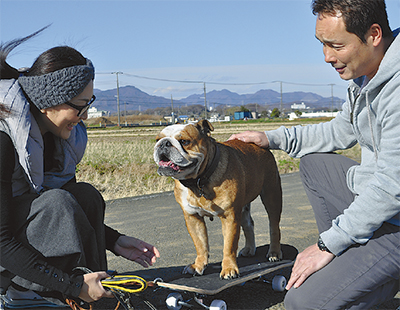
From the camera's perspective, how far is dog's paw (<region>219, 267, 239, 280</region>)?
3.55 meters

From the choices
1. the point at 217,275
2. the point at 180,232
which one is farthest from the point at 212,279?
the point at 180,232

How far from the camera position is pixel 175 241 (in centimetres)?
529

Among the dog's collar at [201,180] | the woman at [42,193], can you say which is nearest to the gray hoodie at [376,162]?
the dog's collar at [201,180]

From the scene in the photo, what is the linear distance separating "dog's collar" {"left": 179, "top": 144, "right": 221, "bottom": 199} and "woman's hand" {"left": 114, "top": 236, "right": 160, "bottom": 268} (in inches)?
23.5

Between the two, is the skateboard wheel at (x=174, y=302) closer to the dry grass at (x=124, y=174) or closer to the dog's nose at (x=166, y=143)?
the dog's nose at (x=166, y=143)

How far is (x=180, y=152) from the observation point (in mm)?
3500

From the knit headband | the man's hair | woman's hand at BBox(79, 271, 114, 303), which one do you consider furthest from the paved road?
the man's hair

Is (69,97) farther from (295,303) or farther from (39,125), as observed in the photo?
(295,303)

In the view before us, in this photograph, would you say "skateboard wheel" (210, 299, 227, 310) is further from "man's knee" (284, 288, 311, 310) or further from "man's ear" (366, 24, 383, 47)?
"man's ear" (366, 24, 383, 47)

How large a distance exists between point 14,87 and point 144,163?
31.1 ft

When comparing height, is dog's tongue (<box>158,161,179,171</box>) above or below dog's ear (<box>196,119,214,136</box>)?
below

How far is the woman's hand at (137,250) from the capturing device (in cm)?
356

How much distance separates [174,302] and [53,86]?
1.84 metres

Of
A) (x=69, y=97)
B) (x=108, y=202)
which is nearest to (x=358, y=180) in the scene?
(x=69, y=97)
